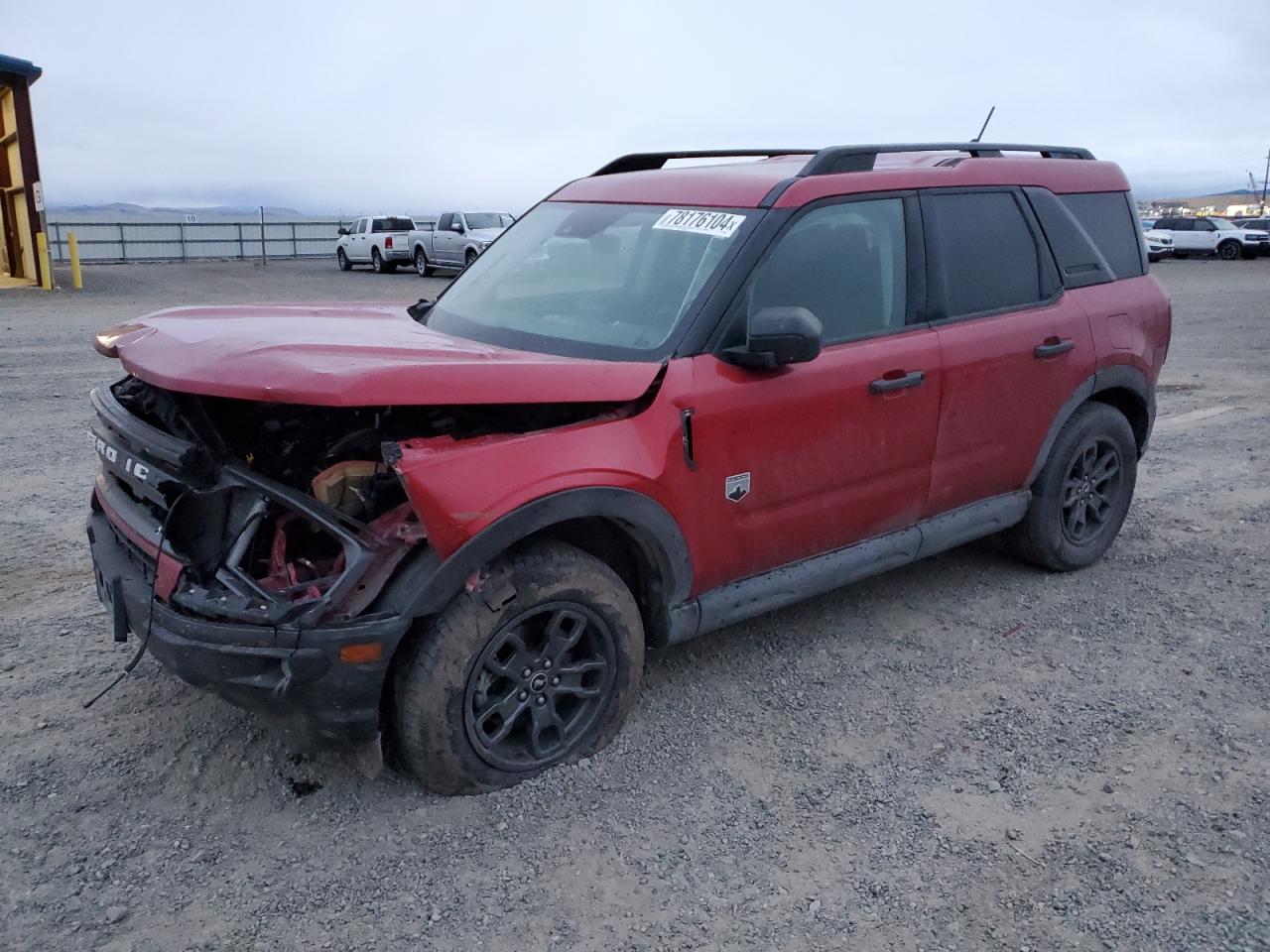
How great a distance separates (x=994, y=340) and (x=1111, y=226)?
1.29m

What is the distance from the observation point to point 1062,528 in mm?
4941

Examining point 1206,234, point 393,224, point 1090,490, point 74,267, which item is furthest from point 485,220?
point 1206,234

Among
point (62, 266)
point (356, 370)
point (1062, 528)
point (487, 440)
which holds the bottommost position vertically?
point (62, 266)

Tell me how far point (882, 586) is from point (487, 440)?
8.50 feet

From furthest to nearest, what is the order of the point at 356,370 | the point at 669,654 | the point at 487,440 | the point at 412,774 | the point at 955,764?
the point at 669,654
the point at 955,764
the point at 412,774
the point at 487,440
the point at 356,370

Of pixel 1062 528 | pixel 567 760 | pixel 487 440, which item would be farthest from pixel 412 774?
pixel 1062 528

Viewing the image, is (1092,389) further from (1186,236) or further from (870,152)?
(1186,236)

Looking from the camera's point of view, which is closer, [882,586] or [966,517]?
[966,517]

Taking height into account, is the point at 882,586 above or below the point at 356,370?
A: below

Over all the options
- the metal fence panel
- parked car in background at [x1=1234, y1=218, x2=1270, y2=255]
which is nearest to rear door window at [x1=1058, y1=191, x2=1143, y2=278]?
the metal fence panel

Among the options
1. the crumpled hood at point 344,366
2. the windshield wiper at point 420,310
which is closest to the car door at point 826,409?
the crumpled hood at point 344,366

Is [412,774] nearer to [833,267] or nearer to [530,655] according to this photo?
[530,655]

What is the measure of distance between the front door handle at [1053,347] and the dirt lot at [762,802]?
112cm

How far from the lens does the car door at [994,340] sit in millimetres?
4195
